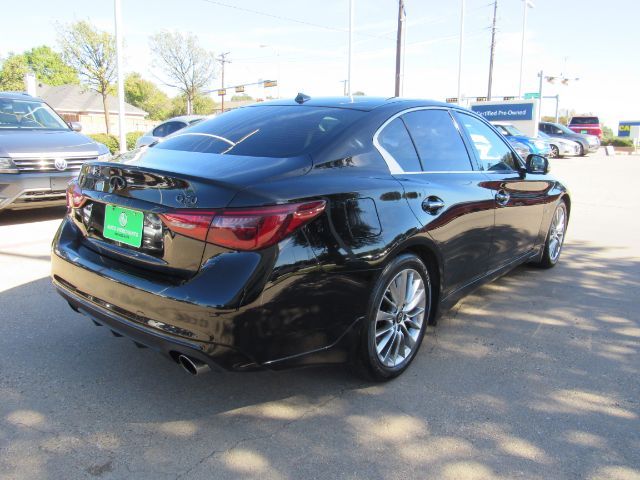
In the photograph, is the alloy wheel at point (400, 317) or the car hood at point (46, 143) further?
the car hood at point (46, 143)

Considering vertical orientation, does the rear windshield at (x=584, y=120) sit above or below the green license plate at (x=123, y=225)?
above

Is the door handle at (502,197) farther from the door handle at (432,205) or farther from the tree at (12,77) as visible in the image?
the tree at (12,77)

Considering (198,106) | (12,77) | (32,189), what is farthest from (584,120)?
(12,77)

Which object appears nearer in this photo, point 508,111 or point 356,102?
point 356,102

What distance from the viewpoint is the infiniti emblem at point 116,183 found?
269 centimetres

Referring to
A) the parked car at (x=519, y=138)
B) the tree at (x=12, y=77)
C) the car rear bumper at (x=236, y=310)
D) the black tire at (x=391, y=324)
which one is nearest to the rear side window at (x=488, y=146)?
the black tire at (x=391, y=324)

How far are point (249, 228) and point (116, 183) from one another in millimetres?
869

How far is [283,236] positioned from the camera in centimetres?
236

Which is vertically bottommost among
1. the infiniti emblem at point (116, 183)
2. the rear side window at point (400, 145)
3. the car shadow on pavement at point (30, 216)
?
the car shadow on pavement at point (30, 216)

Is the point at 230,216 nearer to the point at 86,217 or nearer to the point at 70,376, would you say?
the point at 86,217

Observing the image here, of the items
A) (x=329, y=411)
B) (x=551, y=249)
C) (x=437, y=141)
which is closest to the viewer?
(x=329, y=411)

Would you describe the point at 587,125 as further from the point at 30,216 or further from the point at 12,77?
the point at 12,77

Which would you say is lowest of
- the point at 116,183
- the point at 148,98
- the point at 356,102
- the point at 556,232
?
the point at 556,232

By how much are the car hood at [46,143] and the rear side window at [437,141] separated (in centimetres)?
551
